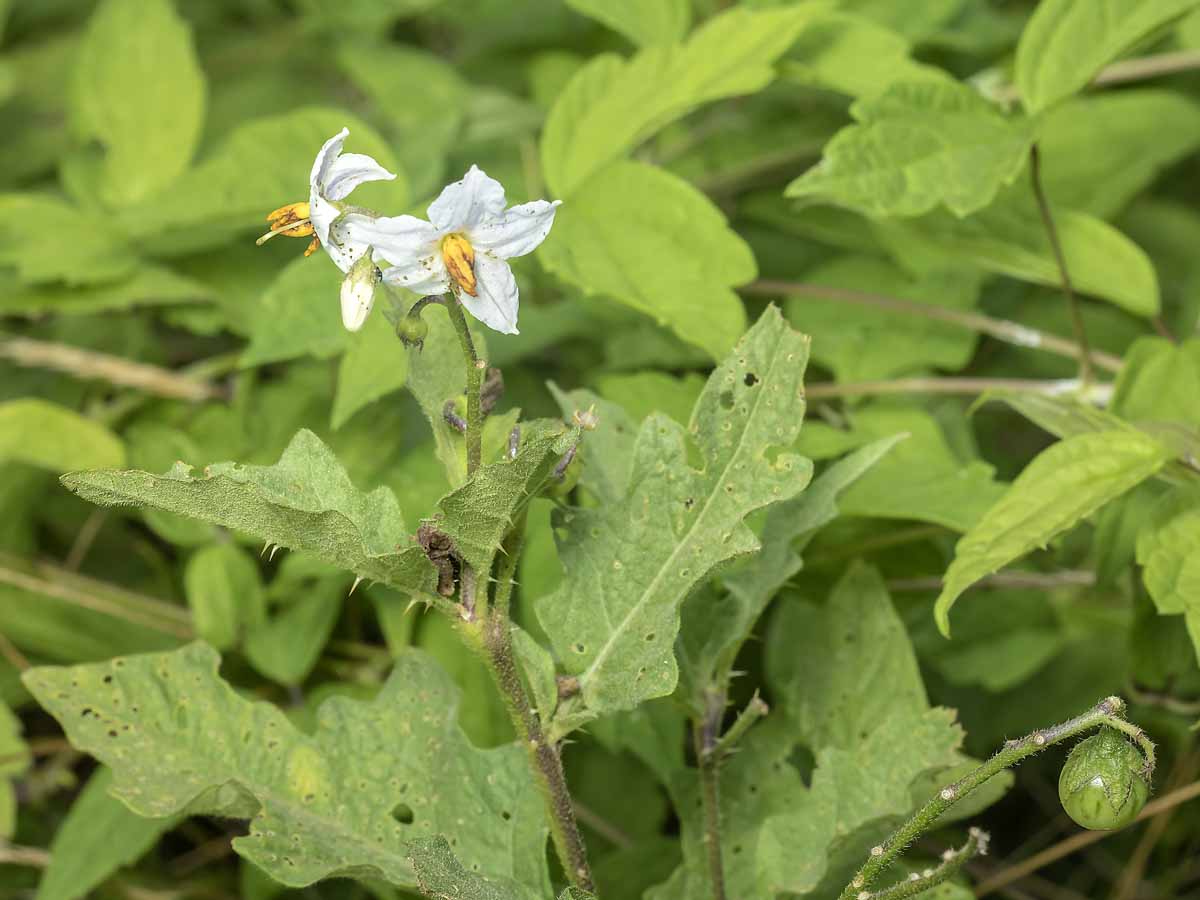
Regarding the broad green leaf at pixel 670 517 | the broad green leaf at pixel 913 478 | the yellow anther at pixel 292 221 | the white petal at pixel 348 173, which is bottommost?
the broad green leaf at pixel 913 478

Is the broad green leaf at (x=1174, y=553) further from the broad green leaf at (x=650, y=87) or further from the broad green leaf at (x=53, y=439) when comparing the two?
the broad green leaf at (x=53, y=439)

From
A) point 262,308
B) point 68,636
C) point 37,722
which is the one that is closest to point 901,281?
point 262,308

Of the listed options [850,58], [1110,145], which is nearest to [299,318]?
[850,58]

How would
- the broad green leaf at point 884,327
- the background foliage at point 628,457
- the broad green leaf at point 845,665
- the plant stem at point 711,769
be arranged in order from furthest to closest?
1. the broad green leaf at point 884,327
2. the broad green leaf at point 845,665
3. the plant stem at point 711,769
4. the background foliage at point 628,457

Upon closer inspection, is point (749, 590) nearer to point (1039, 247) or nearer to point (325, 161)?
point (325, 161)

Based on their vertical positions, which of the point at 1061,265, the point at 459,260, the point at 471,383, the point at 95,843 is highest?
the point at 459,260

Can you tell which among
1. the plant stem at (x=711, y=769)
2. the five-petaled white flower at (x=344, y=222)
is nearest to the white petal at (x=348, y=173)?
the five-petaled white flower at (x=344, y=222)

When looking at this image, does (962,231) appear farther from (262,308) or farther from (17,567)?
(17,567)
